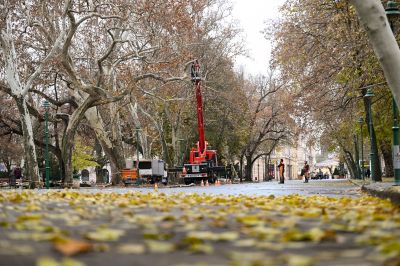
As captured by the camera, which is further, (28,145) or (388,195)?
(28,145)

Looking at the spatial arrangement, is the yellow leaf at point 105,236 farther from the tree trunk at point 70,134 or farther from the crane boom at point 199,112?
the crane boom at point 199,112

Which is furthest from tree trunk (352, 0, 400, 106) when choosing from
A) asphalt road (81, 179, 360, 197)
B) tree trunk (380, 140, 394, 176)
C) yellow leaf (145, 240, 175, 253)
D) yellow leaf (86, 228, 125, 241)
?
tree trunk (380, 140, 394, 176)

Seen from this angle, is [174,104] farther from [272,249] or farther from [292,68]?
[272,249]

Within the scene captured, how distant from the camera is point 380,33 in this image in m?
13.4

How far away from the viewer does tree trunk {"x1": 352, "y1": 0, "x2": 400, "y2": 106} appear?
13.4 metres

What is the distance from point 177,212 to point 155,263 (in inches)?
185

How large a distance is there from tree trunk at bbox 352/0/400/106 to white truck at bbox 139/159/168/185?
41001mm

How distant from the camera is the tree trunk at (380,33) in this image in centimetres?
1335

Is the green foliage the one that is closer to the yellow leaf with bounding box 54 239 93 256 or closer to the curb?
the curb

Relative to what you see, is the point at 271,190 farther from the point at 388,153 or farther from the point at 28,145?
the point at 388,153

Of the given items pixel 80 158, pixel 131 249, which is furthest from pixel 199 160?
pixel 131 249

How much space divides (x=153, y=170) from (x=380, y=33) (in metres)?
41.5

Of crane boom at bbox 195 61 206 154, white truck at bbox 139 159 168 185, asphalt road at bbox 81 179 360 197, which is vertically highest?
crane boom at bbox 195 61 206 154

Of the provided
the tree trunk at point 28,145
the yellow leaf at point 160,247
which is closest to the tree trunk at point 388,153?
the tree trunk at point 28,145
